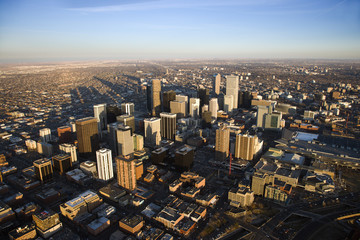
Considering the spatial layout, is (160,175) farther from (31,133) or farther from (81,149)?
(31,133)

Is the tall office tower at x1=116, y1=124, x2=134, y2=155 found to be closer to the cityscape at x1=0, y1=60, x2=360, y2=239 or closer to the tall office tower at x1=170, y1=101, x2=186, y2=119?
the cityscape at x1=0, y1=60, x2=360, y2=239

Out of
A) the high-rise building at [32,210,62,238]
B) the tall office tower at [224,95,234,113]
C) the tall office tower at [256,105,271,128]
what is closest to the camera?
the high-rise building at [32,210,62,238]

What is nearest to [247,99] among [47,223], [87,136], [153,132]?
[153,132]

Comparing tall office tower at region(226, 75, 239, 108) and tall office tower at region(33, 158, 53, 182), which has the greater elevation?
tall office tower at region(226, 75, 239, 108)

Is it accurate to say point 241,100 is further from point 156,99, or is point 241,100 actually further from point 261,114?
point 156,99

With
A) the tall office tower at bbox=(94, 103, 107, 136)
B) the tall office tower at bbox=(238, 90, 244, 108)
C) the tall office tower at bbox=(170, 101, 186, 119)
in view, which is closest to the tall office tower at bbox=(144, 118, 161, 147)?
the tall office tower at bbox=(94, 103, 107, 136)

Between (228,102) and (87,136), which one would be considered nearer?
Answer: (87,136)

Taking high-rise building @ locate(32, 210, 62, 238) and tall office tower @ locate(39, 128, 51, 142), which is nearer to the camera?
high-rise building @ locate(32, 210, 62, 238)
